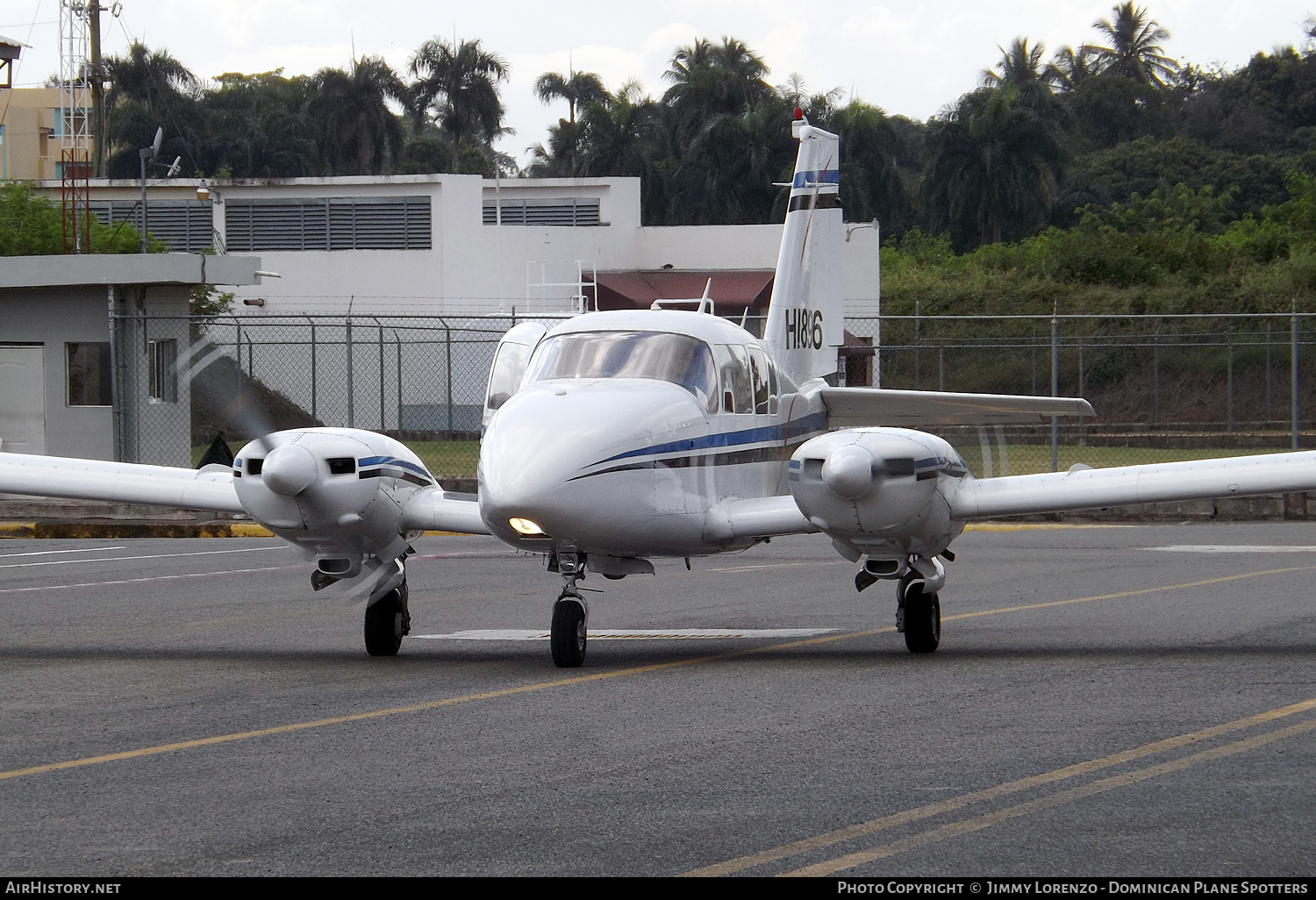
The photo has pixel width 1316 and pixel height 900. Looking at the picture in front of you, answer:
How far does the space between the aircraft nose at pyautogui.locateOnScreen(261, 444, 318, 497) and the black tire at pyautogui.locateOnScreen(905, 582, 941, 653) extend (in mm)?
4128

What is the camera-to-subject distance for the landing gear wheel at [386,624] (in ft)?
37.8

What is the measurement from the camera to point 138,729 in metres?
8.48

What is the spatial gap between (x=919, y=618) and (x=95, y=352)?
65.8 ft

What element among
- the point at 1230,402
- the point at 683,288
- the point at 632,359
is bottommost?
the point at 1230,402

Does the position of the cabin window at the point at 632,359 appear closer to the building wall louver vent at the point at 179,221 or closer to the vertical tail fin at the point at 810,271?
the vertical tail fin at the point at 810,271

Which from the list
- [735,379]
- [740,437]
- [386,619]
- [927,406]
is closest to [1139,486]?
[740,437]

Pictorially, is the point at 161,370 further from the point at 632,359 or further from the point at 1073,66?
the point at 1073,66

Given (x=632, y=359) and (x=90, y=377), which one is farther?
(x=90, y=377)

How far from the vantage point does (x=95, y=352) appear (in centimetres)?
2758

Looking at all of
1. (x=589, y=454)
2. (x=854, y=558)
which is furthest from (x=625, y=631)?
(x=589, y=454)

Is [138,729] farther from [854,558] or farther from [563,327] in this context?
[854,558]

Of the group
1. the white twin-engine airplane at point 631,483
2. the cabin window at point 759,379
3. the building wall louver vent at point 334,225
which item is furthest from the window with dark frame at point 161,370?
the building wall louver vent at point 334,225

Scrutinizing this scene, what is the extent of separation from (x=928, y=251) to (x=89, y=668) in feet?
204
